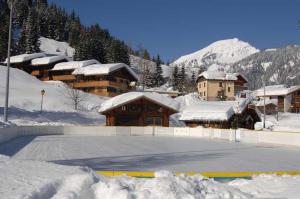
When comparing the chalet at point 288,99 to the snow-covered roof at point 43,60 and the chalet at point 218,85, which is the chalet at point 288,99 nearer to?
the chalet at point 218,85

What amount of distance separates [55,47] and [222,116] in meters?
103

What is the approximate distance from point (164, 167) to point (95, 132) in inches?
1205

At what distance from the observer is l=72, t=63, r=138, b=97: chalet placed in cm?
7356

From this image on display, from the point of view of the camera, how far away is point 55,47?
140m

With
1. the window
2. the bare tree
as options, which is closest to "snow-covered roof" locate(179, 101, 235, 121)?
the window

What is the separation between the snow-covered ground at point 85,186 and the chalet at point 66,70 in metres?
71.7

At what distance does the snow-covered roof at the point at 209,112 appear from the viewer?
49094 mm

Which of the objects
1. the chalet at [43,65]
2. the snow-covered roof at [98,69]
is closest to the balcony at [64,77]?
the chalet at [43,65]

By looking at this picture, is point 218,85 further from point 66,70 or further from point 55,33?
point 55,33

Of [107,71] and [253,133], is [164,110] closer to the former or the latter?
[253,133]

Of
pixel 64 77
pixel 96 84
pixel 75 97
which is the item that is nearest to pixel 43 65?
pixel 64 77

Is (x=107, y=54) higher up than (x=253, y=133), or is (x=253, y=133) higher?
(x=107, y=54)

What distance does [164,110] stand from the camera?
2041 inches

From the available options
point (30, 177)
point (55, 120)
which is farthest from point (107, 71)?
point (30, 177)
